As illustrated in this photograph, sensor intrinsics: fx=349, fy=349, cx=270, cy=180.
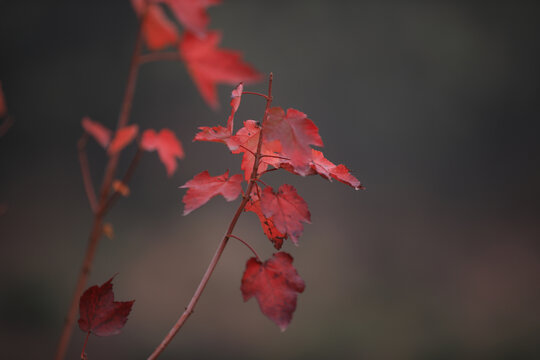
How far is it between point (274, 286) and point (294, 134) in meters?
0.17

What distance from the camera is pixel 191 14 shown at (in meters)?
0.28

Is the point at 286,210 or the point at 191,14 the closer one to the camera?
the point at 191,14

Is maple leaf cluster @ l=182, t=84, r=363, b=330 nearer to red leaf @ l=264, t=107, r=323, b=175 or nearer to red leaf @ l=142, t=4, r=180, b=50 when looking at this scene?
red leaf @ l=264, t=107, r=323, b=175

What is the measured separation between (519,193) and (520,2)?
115 centimetres

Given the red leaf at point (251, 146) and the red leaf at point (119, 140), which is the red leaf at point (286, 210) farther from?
the red leaf at point (119, 140)

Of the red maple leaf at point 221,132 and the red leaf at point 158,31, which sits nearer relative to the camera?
the red leaf at point 158,31

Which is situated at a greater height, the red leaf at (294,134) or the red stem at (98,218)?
the red leaf at (294,134)

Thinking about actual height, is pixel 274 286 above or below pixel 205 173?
below

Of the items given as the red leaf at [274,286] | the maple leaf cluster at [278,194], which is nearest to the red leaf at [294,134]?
the maple leaf cluster at [278,194]

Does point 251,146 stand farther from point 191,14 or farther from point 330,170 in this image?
point 191,14

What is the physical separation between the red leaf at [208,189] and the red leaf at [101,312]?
13 cm

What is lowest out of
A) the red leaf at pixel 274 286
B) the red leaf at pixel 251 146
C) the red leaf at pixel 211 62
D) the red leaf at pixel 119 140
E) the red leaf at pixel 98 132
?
the red leaf at pixel 274 286

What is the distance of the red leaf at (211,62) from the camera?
303mm

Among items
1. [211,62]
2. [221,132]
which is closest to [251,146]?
[221,132]
